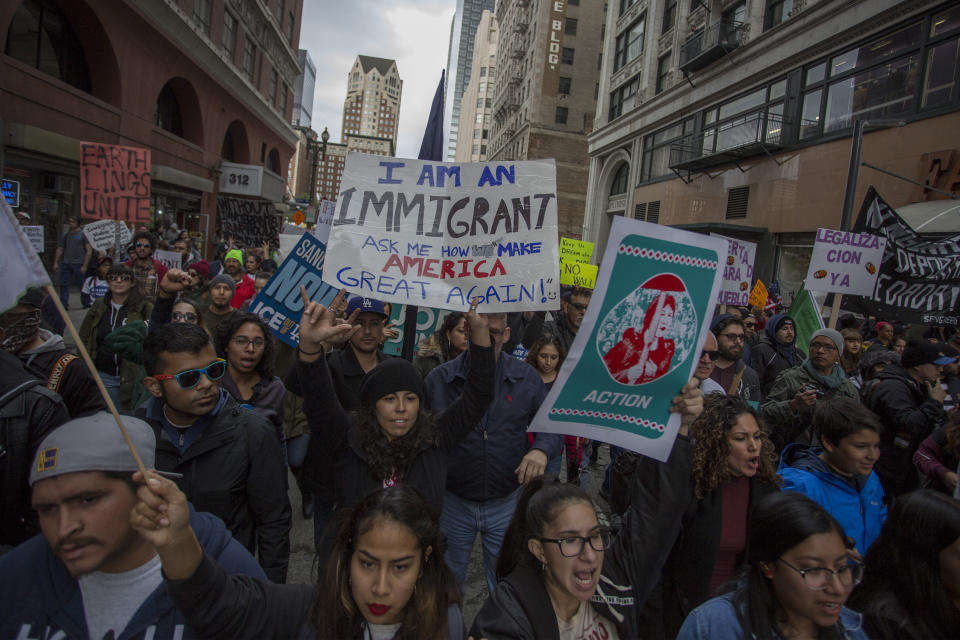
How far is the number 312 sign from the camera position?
77.3 ft

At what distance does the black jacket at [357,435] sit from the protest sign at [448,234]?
0.53 m

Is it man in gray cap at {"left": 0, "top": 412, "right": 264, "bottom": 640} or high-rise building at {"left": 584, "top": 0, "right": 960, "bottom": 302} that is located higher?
high-rise building at {"left": 584, "top": 0, "right": 960, "bottom": 302}

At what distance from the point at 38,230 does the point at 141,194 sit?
1261 millimetres

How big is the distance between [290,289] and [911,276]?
23.0 feet

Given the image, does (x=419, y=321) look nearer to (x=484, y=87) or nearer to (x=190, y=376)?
(x=190, y=376)

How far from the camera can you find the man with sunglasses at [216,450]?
2262mm

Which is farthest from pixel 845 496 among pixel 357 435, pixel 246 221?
pixel 246 221

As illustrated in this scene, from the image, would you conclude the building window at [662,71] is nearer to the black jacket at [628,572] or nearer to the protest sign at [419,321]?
the protest sign at [419,321]

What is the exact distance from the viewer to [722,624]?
175 cm

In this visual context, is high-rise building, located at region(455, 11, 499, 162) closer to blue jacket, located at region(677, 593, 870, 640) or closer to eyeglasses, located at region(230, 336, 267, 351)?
eyeglasses, located at region(230, 336, 267, 351)

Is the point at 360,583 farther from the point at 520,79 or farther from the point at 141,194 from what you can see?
the point at 520,79

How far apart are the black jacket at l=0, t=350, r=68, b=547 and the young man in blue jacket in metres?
3.33

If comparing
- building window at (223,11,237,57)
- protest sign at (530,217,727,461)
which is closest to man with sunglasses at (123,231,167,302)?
protest sign at (530,217,727,461)

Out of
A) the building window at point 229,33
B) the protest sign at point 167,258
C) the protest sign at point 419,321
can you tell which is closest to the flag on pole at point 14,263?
the protest sign at point 419,321
